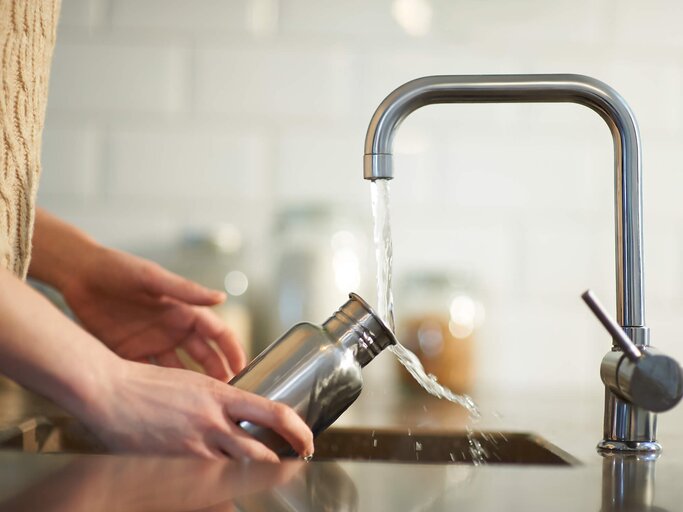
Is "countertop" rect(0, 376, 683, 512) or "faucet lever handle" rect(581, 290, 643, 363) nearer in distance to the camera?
"countertop" rect(0, 376, 683, 512)

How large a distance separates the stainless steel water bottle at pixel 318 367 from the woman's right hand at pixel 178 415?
0.12 feet

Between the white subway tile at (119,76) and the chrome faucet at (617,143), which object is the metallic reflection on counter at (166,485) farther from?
the white subway tile at (119,76)

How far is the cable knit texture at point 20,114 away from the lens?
757 mm

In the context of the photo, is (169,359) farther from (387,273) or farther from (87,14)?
(87,14)

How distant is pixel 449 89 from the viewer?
0.75 meters

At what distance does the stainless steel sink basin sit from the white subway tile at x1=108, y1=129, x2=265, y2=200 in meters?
0.54

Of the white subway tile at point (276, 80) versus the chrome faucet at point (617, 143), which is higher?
the white subway tile at point (276, 80)

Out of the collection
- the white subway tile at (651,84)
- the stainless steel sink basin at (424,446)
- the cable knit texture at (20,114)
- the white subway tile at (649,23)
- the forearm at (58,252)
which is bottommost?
the stainless steel sink basin at (424,446)

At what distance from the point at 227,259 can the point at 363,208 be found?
226 mm

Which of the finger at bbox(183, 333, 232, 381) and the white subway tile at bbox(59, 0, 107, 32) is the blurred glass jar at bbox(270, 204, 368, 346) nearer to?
the finger at bbox(183, 333, 232, 381)

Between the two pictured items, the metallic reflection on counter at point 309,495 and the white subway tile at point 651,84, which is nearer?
the metallic reflection on counter at point 309,495

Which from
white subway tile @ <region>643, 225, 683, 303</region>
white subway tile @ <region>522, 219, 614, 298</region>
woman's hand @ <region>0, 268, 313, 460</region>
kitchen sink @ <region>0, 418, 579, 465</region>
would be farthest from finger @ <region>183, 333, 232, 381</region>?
white subway tile @ <region>643, 225, 683, 303</region>

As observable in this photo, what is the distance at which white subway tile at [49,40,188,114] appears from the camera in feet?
4.66

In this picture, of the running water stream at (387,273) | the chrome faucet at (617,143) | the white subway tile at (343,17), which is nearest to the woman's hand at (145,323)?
the running water stream at (387,273)
